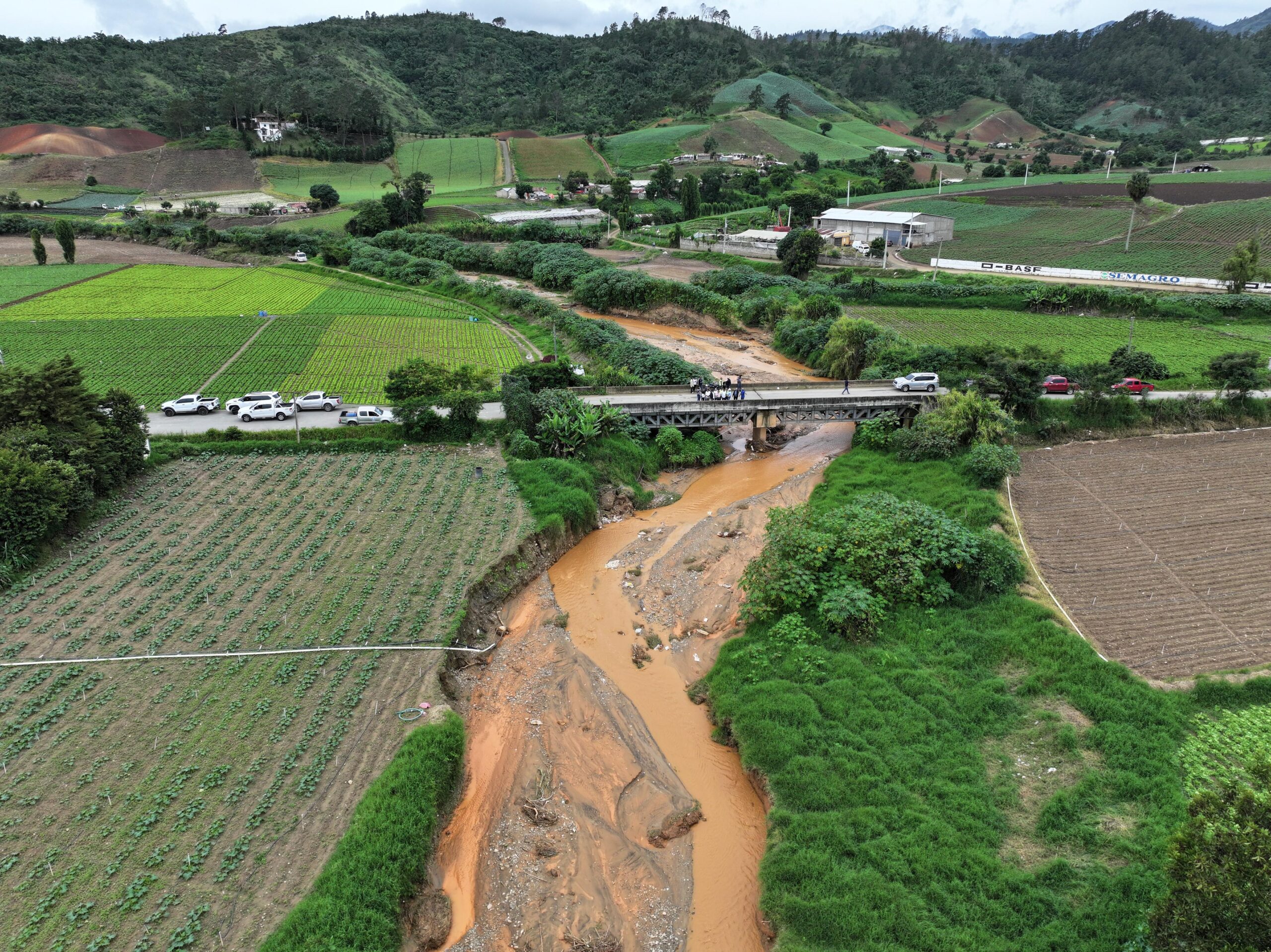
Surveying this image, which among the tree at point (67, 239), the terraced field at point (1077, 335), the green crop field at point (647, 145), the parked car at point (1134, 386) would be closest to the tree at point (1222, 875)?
the parked car at point (1134, 386)

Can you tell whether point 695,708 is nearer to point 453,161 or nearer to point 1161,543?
point 1161,543

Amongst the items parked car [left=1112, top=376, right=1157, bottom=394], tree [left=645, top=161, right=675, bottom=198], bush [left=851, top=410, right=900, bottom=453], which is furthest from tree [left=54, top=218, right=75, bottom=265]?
parked car [left=1112, top=376, right=1157, bottom=394]

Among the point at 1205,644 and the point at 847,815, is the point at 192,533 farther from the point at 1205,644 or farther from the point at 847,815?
the point at 1205,644

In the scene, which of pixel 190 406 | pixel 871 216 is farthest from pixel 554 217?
pixel 190 406

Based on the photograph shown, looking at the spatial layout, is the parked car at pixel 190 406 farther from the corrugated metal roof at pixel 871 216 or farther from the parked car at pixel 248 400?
the corrugated metal roof at pixel 871 216

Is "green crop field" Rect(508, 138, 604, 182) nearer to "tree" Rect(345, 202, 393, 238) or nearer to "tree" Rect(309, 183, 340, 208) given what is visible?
"tree" Rect(309, 183, 340, 208)

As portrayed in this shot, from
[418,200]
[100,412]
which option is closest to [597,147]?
[418,200]
